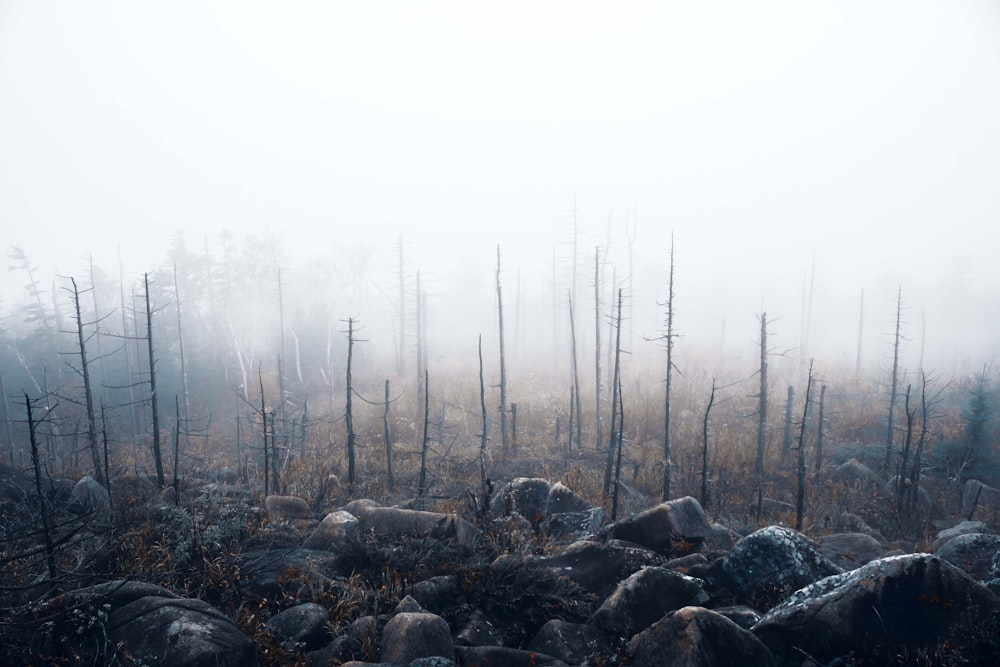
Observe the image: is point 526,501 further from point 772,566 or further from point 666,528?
point 772,566

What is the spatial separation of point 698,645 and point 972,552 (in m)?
7.11

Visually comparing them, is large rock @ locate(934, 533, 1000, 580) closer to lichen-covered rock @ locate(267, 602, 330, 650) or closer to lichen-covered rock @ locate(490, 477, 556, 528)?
lichen-covered rock @ locate(490, 477, 556, 528)

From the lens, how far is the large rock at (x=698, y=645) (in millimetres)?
5762

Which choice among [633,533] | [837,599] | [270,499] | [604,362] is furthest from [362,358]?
[837,599]

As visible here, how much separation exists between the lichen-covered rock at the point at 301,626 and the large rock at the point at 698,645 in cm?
425

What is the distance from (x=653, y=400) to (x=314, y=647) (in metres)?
23.4

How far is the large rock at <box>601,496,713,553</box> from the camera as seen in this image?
379 inches

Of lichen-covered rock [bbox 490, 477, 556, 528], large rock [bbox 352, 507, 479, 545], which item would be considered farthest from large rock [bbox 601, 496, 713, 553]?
large rock [bbox 352, 507, 479, 545]

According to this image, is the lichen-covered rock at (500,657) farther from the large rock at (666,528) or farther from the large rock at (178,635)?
the large rock at (666,528)

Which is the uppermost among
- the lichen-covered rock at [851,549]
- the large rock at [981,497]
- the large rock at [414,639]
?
the large rock at [414,639]

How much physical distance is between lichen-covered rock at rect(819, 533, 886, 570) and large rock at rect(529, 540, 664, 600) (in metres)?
4.78

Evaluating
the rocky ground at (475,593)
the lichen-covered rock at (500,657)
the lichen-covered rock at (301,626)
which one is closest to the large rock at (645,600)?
the rocky ground at (475,593)

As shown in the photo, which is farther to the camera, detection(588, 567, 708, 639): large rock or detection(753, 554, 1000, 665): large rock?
detection(588, 567, 708, 639): large rock

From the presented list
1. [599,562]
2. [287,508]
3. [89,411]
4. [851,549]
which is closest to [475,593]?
→ [599,562]
